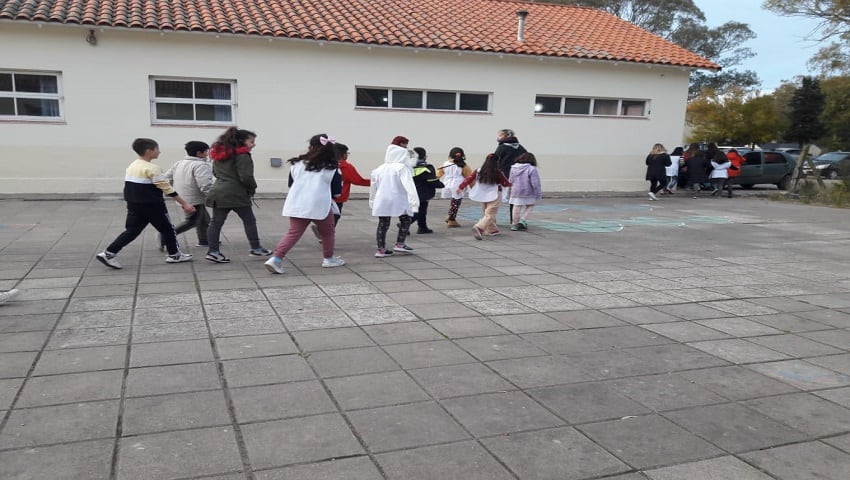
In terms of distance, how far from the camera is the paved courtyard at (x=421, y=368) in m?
2.87

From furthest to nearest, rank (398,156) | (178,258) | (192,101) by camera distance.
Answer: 1. (192,101)
2. (398,156)
3. (178,258)

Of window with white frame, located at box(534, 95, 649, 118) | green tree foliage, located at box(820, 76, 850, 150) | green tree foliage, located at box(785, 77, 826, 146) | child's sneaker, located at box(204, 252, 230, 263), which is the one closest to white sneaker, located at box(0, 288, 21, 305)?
child's sneaker, located at box(204, 252, 230, 263)

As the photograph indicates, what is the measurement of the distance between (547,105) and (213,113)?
889 cm

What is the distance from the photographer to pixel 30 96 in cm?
1308

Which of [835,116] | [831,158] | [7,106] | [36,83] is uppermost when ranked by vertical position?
[835,116]

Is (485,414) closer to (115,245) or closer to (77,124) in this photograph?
(115,245)

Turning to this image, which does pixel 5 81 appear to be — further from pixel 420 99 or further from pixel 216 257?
pixel 216 257

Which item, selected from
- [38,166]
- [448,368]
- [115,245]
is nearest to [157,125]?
[38,166]

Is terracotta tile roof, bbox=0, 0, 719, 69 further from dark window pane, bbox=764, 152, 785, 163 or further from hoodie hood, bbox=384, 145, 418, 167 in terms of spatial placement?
hoodie hood, bbox=384, 145, 418, 167

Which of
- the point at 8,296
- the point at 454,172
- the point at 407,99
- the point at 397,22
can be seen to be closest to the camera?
the point at 8,296

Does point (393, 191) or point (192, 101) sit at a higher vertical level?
point (192, 101)

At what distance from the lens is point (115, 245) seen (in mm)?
6496

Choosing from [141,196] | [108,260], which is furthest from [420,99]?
[108,260]

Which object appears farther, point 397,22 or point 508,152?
point 397,22
